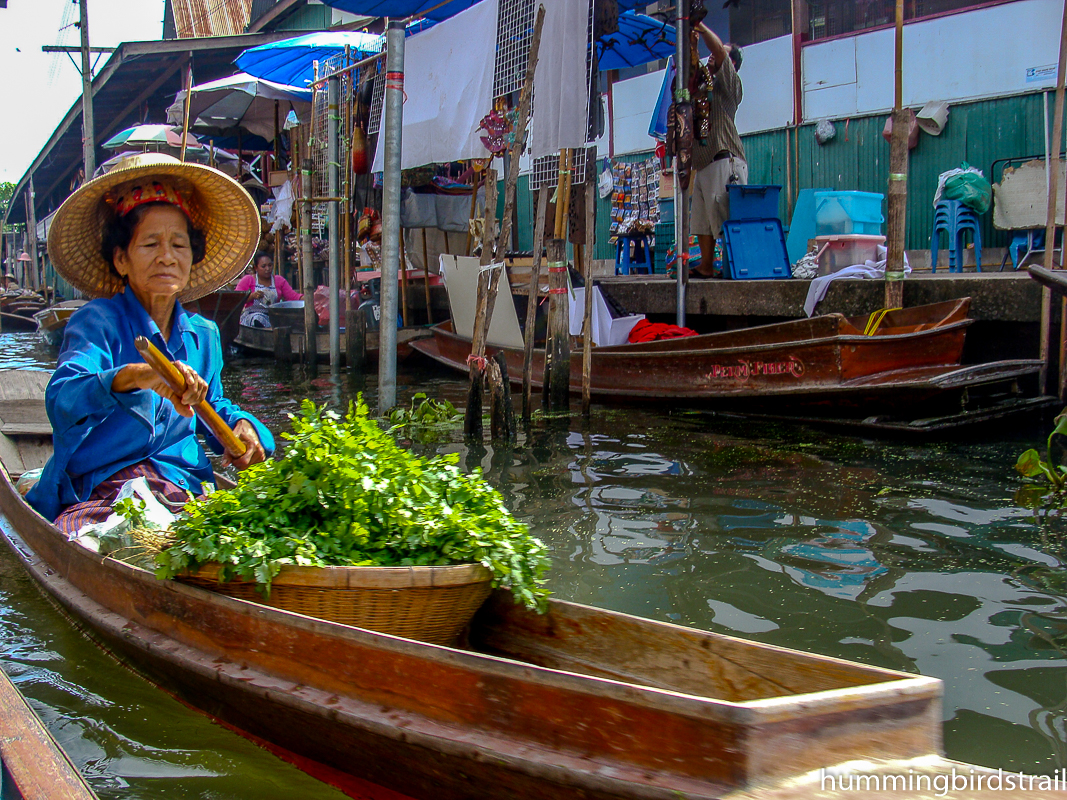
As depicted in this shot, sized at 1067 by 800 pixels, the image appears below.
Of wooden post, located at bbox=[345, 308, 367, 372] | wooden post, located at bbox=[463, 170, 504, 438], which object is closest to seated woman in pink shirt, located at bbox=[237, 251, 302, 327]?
wooden post, located at bbox=[345, 308, 367, 372]

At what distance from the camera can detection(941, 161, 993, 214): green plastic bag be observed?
8.98 metres

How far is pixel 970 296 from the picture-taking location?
244 inches

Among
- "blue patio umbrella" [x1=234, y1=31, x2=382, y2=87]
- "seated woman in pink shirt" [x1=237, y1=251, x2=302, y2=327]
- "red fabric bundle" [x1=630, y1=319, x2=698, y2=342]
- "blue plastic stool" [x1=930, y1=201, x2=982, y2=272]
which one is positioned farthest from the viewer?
"seated woman in pink shirt" [x1=237, y1=251, x2=302, y2=327]

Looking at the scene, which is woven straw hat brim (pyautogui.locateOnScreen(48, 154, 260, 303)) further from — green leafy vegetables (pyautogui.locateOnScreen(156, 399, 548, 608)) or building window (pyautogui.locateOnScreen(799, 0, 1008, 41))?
building window (pyautogui.locateOnScreen(799, 0, 1008, 41))

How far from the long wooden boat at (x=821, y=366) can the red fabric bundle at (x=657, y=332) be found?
286 millimetres

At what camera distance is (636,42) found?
27.7ft

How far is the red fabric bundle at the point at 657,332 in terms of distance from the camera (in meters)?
7.38

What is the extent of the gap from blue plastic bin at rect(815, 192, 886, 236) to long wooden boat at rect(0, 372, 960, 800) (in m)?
7.20

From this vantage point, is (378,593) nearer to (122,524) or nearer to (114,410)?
(122,524)

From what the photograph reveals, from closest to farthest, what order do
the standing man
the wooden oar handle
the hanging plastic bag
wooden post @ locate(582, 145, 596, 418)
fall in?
the wooden oar handle < wooden post @ locate(582, 145, 596, 418) < the standing man < the hanging plastic bag

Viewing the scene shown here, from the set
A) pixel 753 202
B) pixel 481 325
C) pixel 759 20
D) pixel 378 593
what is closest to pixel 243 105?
pixel 759 20

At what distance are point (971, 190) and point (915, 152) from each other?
4.48 ft

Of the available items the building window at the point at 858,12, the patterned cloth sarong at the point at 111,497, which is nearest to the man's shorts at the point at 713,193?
the building window at the point at 858,12

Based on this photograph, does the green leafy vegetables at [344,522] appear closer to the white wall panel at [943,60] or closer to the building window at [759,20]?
the white wall panel at [943,60]
